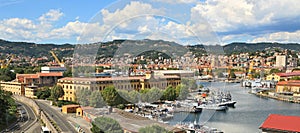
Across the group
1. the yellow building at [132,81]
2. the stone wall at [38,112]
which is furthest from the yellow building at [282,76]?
the yellow building at [132,81]

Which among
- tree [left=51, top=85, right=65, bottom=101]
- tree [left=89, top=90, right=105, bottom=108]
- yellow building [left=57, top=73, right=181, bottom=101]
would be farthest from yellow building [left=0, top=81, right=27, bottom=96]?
tree [left=89, top=90, right=105, bottom=108]

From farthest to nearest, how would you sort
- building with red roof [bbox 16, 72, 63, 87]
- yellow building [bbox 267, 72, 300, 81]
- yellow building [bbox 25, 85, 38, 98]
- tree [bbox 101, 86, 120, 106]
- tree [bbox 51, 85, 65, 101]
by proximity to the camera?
yellow building [bbox 267, 72, 300, 81], building with red roof [bbox 16, 72, 63, 87], yellow building [bbox 25, 85, 38, 98], tree [bbox 51, 85, 65, 101], tree [bbox 101, 86, 120, 106]

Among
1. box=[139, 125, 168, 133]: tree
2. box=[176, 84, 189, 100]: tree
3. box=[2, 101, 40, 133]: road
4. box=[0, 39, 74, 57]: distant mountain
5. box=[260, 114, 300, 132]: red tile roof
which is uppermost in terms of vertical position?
box=[0, 39, 74, 57]: distant mountain

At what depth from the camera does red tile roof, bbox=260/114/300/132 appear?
11.7 feet

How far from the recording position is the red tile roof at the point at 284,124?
3.58 meters

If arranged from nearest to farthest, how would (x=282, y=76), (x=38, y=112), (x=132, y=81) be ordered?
(x=132, y=81), (x=38, y=112), (x=282, y=76)

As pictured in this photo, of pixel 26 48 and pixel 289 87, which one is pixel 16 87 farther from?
pixel 26 48

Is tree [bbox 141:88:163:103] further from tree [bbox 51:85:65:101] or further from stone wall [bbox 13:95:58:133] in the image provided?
tree [bbox 51:85:65:101]

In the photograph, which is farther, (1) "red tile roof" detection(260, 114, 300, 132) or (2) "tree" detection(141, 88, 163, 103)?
(1) "red tile roof" detection(260, 114, 300, 132)

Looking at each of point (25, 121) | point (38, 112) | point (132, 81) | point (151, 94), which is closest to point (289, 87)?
point (38, 112)

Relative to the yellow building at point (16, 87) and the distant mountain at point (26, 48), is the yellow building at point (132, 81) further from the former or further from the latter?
the distant mountain at point (26, 48)

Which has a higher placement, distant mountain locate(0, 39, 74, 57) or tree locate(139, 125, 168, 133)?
distant mountain locate(0, 39, 74, 57)

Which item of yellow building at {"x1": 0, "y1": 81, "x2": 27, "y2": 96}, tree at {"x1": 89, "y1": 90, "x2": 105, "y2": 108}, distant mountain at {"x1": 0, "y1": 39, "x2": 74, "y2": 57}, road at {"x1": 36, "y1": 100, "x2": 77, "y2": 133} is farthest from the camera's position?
distant mountain at {"x1": 0, "y1": 39, "x2": 74, "y2": 57}

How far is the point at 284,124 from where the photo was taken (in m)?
3.69
